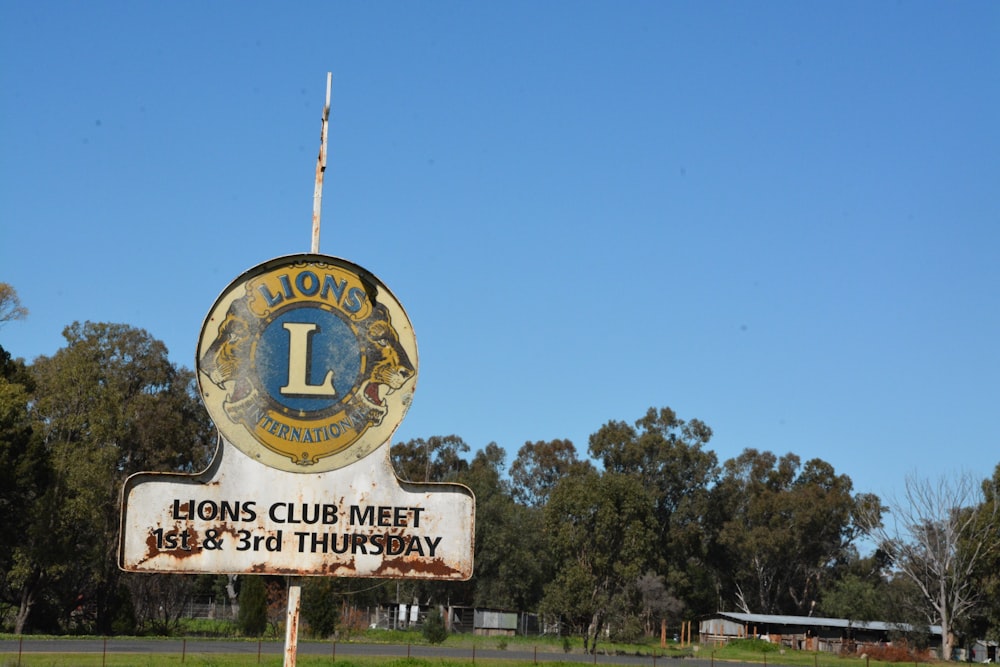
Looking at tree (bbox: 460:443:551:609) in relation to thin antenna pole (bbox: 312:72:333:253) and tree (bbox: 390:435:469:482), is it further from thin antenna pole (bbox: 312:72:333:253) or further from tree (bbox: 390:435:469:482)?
thin antenna pole (bbox: 312:72:333:253)

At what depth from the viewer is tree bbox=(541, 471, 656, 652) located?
242 ft

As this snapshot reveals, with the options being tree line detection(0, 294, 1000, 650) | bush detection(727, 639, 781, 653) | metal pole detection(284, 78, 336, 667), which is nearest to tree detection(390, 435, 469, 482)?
tree line detection(0, 294, 1000, 650)

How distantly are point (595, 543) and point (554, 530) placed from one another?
9.46 feet

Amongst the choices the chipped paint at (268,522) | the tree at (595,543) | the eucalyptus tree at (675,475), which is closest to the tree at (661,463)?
the eucalyptus tree at (675,475)

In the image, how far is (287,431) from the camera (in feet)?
27.0

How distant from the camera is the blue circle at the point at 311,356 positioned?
321 inches

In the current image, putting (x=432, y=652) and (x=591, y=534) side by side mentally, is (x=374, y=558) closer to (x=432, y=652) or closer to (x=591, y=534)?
(x=432, y=652)

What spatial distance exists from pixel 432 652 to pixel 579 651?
1684cm

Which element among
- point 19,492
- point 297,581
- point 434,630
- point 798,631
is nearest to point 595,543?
point 434,630

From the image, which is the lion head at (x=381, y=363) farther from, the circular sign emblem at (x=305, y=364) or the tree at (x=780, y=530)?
the tree at (x=780, y=530)

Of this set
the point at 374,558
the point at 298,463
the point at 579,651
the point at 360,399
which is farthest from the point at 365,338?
the point at 579,651


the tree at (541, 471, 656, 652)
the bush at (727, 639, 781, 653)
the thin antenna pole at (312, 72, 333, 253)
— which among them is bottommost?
the bush at (727, 639, 781, 653)

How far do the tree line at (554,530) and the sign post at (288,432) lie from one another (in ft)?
142

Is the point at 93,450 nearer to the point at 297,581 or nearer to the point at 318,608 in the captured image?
the point at 318,608
